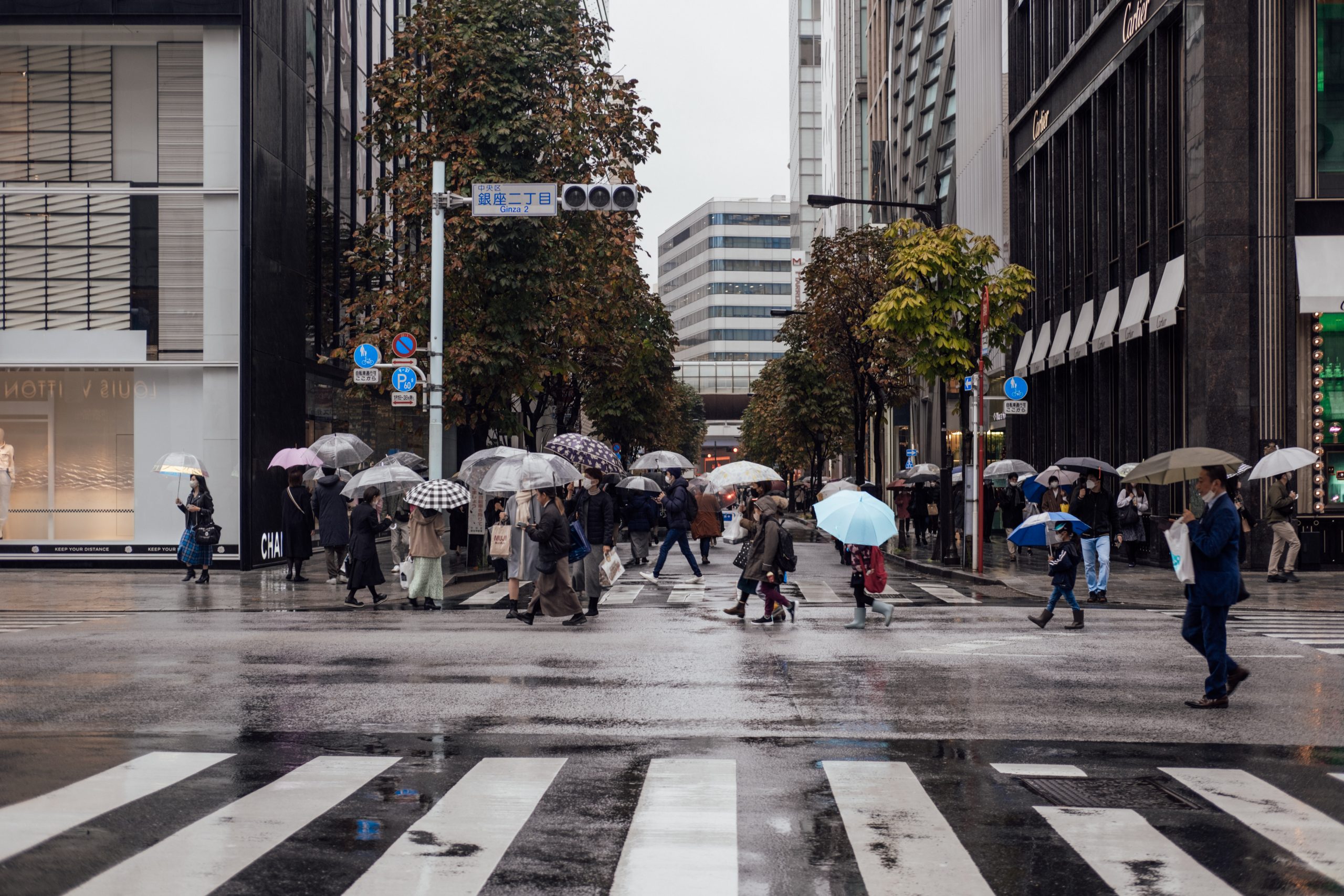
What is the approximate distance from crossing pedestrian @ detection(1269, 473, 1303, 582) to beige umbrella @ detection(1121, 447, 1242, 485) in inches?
368

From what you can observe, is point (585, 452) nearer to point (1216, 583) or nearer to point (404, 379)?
point (404, 379)

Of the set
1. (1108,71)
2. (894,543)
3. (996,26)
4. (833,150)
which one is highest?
(833,150)

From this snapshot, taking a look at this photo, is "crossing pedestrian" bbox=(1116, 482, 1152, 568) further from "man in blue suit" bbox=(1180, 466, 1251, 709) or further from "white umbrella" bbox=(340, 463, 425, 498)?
"man in blue suit" bbox=(1180, 466, 1251, 709)

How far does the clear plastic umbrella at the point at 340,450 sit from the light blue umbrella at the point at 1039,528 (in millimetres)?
11610

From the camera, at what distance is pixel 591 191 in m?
20.2

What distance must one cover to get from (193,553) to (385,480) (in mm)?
5331

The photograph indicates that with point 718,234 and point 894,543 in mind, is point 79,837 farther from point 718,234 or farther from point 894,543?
point 718,234

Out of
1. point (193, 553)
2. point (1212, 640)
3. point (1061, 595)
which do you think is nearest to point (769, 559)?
point (1061, 595)

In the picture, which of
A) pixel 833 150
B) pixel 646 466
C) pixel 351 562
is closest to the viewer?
pixel 351 562

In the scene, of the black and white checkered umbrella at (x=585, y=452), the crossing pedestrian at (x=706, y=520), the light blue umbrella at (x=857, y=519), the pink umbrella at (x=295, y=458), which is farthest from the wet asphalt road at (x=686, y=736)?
the crossing pedestrian at (x=706, y=520)

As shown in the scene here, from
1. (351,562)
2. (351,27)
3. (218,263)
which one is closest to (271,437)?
(218,263)

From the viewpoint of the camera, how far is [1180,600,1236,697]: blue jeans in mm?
10508

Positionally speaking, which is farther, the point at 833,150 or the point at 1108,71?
the point at 833,150

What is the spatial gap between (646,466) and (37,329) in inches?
567
